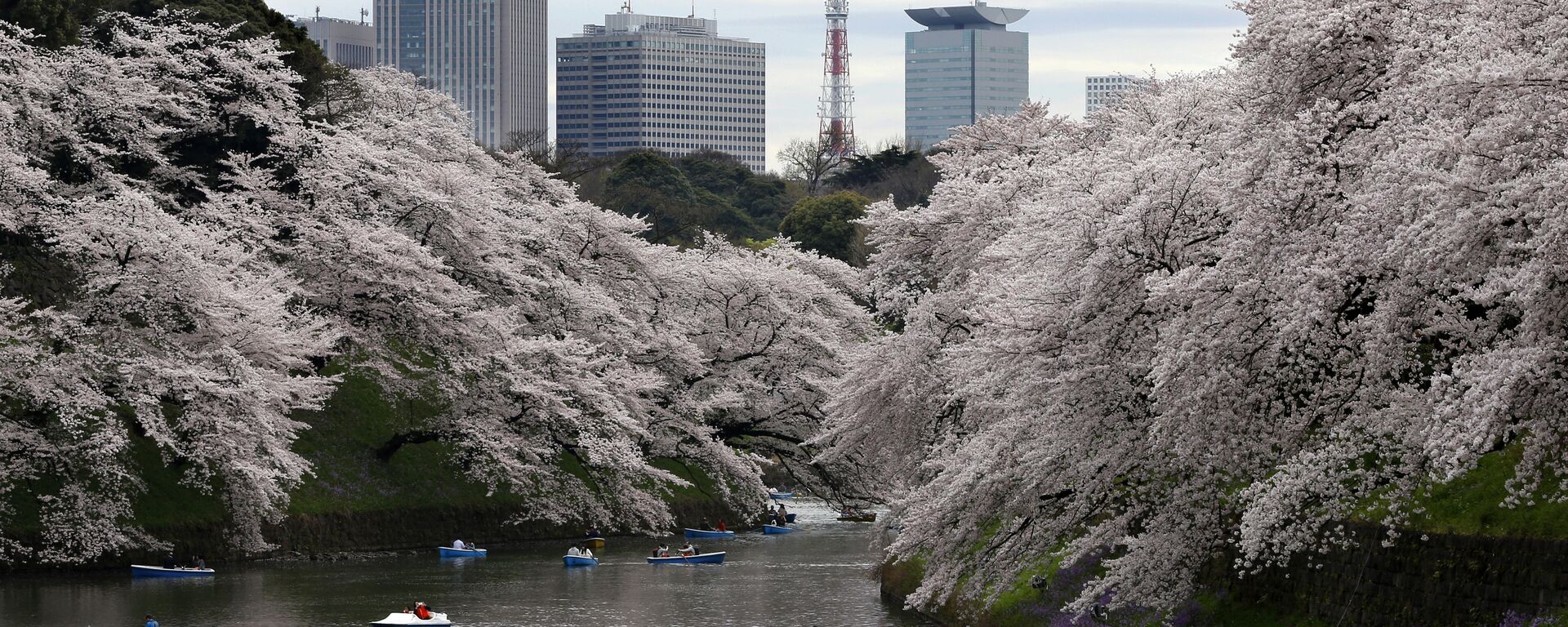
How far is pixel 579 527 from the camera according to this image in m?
55.1

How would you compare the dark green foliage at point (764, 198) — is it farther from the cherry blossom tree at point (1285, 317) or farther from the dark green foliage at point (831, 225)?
the cherry blossom tree at point (1285, 317)

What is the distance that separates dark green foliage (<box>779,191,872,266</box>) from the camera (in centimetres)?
9900

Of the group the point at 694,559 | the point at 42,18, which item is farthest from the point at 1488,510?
the point at 42,18

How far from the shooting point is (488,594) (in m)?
39.2

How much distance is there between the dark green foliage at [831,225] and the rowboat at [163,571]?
59.7m

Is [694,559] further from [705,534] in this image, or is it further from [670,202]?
[670,202]

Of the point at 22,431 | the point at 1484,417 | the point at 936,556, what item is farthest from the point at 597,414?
the point at 1484,417

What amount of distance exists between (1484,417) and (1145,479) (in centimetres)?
1076

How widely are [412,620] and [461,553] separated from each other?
15.2m

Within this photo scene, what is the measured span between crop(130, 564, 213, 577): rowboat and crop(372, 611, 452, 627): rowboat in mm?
9393

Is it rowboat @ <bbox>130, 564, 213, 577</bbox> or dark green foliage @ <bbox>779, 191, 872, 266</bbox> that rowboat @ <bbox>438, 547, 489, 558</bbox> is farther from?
dark green foliage @ <bbox>779, 191, 872, 266</bbox>

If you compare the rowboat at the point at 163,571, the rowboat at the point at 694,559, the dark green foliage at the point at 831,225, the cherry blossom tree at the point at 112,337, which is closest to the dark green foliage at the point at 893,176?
the dark green foliage at the point at 831,225

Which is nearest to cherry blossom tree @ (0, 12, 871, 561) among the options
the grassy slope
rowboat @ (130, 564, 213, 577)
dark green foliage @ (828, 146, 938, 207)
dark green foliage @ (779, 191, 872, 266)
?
rowboat @ (130, 564, 213, 577)

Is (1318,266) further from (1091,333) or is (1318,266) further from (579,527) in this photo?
(579,527)
